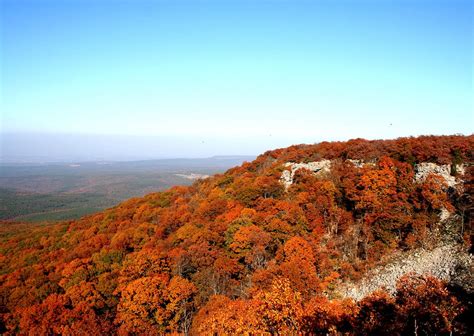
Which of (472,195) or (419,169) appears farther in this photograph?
(419,169)

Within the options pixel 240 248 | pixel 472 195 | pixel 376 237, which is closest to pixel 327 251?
pixel 376 237

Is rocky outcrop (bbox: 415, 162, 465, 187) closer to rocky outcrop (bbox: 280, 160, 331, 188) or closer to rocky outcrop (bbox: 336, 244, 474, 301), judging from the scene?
rocky outcrop (bbox: 336, 244, 474, 301)

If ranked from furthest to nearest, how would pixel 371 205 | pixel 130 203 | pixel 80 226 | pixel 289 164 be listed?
1. pixel 130 203
2. pixel 80 226
3. pixel 289 164
4. pixel 371 205

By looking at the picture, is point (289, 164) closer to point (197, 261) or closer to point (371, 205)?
point (371, 205)

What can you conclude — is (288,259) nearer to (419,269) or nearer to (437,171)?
(419,269)

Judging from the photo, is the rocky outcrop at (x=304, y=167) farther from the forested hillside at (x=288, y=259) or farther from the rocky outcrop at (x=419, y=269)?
the rocky outcrop at (x=419, y=269)
